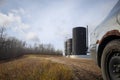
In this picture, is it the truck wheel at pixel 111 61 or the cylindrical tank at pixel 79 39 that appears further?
the cylindrical tank at pixel 79 39

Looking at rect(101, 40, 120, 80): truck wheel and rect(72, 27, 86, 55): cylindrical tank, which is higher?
rect(72, 27, 86, 55): cylindrical tank

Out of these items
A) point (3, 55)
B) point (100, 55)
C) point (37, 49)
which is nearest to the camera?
point (100, 55)

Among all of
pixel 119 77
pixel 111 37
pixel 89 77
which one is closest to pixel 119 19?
pixel 111 37

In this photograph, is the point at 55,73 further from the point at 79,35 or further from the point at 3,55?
the point at 3,55

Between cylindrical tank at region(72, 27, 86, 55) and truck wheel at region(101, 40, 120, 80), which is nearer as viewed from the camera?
truck wheel at region(101, 40, 120, 80)

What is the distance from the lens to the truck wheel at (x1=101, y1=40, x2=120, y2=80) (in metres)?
3.16

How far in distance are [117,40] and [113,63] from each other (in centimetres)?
38

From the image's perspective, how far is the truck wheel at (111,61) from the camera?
10.4 ft

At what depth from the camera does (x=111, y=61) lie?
329 cm

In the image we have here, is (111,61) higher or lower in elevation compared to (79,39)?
lower

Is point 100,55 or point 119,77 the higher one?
point 100,55

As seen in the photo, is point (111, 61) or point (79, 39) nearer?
point (111, 61)

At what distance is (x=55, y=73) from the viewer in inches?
245

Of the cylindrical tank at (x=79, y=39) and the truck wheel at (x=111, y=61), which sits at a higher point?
the cylindrical tank at (x=79, y=39)
